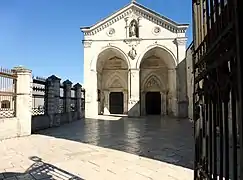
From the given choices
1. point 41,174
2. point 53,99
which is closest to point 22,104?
point 53,99

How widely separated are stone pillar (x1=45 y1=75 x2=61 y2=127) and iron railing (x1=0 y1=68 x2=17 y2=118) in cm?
342

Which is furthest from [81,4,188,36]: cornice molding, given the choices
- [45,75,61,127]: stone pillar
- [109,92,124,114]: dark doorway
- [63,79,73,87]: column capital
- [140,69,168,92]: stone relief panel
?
[45,75,61,127]: stone pillar

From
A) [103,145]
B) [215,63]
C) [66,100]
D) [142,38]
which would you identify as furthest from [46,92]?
[142,38]

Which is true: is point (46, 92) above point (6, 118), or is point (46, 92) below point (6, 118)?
above

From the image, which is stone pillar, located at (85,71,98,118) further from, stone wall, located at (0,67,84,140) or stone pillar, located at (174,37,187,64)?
stone pillar, located at (174,37,187,64)

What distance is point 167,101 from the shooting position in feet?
85.9

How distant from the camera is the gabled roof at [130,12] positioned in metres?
23.8

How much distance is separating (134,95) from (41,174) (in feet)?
63.6

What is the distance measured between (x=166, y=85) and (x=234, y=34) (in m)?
25.7


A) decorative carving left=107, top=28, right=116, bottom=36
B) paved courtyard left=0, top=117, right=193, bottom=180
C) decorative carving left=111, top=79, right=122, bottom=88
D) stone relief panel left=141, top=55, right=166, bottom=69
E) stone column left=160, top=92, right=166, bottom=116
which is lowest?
paved courtyard left=0, top=117, right=193, bottom=180

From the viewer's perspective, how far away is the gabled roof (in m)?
23.8

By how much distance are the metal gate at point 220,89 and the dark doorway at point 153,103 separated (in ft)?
82.4

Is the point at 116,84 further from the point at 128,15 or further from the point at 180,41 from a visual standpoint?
the point at 180,41

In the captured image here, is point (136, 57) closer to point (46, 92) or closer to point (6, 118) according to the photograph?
point (46, 92)
